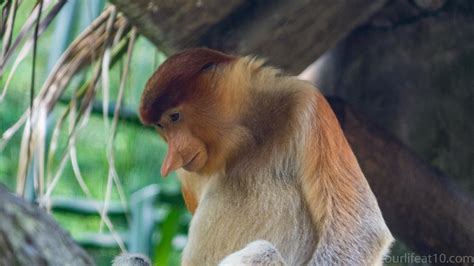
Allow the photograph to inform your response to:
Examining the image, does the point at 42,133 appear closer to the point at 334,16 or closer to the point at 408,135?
the point at 334,16

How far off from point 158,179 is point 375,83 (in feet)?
5.65

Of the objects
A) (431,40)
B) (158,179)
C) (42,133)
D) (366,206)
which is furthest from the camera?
(158,179)

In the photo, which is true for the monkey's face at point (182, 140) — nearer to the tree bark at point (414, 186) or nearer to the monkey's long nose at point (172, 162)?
the monkey's long nose at point (172, 162)

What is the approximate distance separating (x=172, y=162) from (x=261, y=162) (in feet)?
1.21

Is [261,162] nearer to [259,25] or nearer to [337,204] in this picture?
[337,204]

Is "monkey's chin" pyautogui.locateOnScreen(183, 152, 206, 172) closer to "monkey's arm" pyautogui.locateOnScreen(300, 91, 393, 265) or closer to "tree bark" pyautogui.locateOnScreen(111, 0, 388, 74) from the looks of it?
"monkey's arm" pyautogui.locateOnScreen(300, 91, 393, 265)

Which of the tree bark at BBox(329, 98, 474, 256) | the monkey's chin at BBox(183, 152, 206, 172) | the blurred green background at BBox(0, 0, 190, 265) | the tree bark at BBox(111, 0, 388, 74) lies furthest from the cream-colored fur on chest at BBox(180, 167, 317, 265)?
the tree bark at BBox(329, 98, 474, 256)

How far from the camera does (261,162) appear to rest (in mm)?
3523

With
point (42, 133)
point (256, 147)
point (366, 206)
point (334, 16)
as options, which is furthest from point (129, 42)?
point (366, 206)

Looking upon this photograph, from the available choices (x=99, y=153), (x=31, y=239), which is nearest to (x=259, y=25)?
(x=31, y=239)

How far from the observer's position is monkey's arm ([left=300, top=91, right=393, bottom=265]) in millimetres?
3336

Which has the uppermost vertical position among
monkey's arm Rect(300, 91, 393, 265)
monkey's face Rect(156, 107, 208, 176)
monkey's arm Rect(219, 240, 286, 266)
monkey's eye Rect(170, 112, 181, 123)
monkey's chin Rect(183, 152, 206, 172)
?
monkey's eye Rect(170, 112, 181, 123)

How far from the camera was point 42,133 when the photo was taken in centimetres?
420

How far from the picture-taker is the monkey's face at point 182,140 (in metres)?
3.37
